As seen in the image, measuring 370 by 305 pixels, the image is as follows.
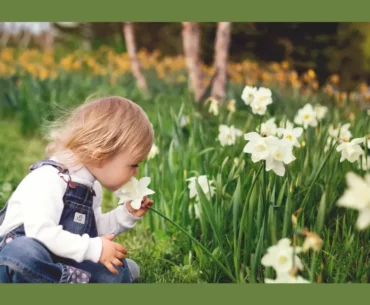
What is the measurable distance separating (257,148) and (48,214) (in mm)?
752

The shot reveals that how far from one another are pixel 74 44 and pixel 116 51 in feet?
6.23

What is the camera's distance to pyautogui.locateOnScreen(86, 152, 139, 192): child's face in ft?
6.89

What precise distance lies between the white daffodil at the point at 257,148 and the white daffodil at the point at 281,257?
17.2 inches

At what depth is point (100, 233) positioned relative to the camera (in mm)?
2301

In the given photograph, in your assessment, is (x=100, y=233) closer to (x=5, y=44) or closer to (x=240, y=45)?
(x=240, y=45)

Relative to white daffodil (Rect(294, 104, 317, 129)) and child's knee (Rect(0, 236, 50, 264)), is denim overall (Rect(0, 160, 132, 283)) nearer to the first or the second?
child's knee (Rect(0, 236, 50, 264))

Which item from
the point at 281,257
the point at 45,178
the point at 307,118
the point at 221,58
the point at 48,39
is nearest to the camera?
the point at 281,257

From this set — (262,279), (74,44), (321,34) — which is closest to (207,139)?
(262,279)

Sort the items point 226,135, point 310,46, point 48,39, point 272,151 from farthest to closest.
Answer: point 48,39, point 310,46, point 226,135, point 272,151

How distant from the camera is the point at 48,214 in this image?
196cm

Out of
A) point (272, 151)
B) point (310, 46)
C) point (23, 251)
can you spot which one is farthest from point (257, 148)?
point (310, 46)

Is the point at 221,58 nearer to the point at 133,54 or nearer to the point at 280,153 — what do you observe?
the point at 133,54

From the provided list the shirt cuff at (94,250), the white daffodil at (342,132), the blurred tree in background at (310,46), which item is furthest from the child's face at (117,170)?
the blurred tree in background at (310,46)

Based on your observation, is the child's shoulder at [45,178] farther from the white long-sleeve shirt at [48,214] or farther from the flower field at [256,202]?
the flower field at [256,202]
